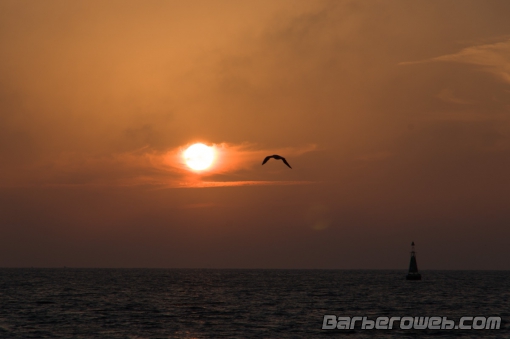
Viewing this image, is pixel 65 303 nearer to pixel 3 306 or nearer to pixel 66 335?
pixel 3 306

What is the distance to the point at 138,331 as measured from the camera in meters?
60.9

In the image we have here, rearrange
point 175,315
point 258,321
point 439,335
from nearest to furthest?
point 439,335 < point 258,321 < point 175,315

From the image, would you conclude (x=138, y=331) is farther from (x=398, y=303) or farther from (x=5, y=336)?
(x=398, y=303)

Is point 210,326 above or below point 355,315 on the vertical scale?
below

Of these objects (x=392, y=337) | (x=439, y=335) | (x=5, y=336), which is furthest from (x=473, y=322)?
(x=5, y=336)

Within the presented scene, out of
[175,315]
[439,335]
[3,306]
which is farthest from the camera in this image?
[3,306]

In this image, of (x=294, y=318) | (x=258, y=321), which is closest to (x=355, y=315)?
(x=294, y=318)

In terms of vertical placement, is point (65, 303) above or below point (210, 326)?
above

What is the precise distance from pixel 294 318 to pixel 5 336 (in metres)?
30.7

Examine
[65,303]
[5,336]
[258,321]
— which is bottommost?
[5,336]

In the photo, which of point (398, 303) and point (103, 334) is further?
point (398, 303)

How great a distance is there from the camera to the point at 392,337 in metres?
60.2

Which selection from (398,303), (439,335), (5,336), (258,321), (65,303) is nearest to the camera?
(5,336)

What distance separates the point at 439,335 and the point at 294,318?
1708 centimetres
